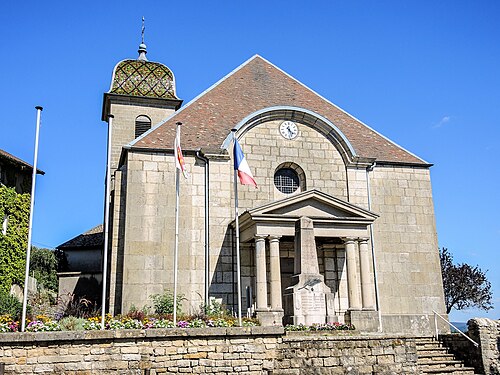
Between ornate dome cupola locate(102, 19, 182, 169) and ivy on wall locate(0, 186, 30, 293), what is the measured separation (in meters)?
6.24

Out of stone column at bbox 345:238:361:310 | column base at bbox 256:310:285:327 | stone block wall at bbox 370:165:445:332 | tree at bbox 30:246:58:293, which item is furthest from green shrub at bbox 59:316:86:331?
tree at bbox 30:246:58:293

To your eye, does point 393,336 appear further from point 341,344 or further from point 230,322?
point 230,322

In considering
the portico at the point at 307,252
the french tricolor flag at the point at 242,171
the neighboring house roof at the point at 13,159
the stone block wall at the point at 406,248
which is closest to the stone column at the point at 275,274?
the portico at the point at 307,252

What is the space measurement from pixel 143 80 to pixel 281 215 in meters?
16.1

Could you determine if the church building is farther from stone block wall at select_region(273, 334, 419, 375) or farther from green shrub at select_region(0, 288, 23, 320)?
green shrub at select_region(0, 288, 23, 320)

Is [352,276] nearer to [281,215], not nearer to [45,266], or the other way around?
[281,215]

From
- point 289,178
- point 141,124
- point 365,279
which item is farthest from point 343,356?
point 141,124

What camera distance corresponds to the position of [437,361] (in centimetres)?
1681

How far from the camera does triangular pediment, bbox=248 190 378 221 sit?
18562 mm

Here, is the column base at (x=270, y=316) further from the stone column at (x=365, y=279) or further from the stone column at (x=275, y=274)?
the stone column at (x=365, y=279)

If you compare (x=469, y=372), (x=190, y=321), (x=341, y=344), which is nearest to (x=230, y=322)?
(x=190, y=321)

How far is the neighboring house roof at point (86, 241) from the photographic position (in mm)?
30375

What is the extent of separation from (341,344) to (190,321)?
409 cm

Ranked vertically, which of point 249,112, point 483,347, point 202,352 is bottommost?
point 483,347
